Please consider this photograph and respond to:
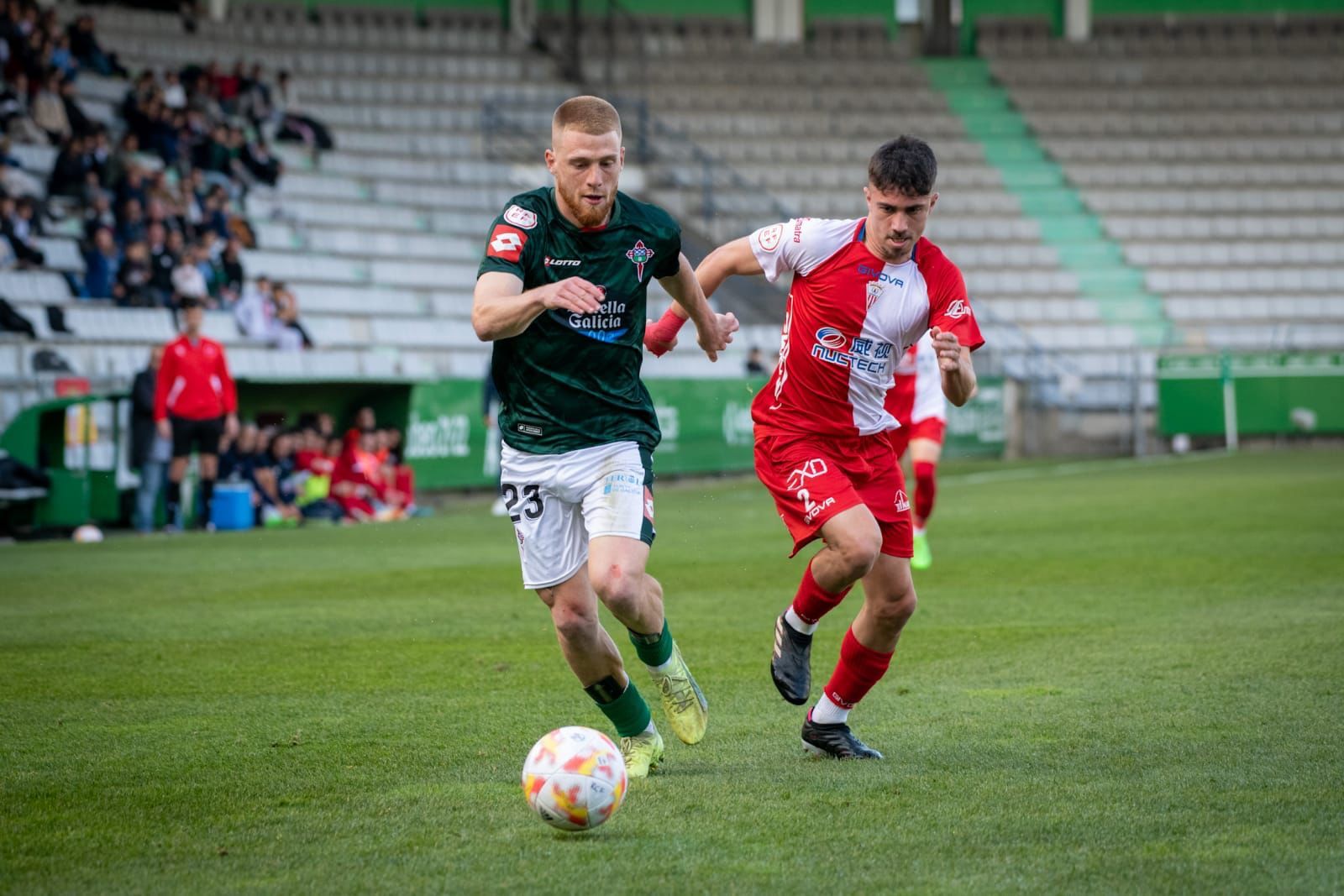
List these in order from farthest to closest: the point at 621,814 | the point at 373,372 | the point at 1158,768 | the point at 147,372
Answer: the point at 373,372
the point at 147,372
the point at 1158,768
the point at 621,814

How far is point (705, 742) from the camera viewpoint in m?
6.14

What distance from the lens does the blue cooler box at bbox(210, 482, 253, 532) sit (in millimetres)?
17469

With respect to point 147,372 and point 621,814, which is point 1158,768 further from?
point 147,372

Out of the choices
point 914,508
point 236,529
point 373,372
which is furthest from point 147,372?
point 914,508

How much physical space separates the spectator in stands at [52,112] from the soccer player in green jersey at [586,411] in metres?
18.4

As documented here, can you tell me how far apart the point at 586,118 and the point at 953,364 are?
1.50m

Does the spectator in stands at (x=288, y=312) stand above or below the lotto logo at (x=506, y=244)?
below

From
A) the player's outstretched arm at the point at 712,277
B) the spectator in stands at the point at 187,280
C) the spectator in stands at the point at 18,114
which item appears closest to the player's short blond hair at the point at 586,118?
the player's outstretched arm at the point at 712,277

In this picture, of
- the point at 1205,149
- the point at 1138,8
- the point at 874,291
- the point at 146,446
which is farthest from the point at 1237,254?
the point at 874,291

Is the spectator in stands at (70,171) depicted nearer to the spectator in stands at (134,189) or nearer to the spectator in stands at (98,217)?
the spectator in stands at (134,189)

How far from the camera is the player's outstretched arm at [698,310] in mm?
5980

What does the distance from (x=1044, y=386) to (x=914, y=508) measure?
1869 centimetres

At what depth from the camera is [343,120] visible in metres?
30.2

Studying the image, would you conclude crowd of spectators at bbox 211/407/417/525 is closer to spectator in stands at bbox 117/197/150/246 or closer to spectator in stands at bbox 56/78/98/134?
spectator in stands at bbox 117/197/150/246
